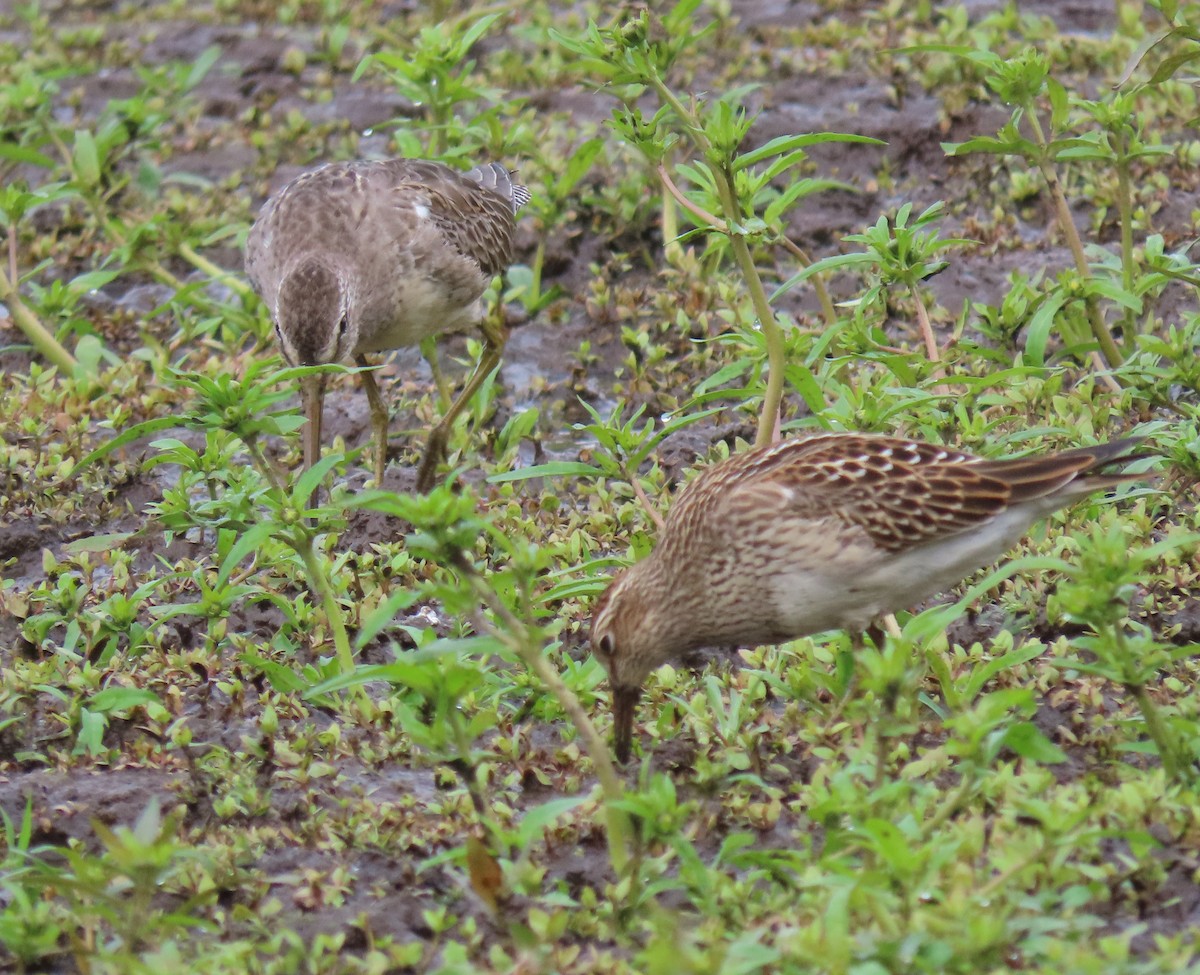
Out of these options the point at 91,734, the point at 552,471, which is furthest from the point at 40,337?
the point at 552,471

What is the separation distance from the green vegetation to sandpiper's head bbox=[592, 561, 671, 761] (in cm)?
12

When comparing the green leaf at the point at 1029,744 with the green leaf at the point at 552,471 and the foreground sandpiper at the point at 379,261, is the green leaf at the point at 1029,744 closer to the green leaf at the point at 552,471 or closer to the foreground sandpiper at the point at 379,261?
the green leaf at the point at 552,471

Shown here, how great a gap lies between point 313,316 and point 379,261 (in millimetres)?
703

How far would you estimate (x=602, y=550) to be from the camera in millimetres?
7121

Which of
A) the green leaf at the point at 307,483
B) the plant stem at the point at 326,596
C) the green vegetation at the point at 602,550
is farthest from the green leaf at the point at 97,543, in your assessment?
the green leaf at the point at 307,483

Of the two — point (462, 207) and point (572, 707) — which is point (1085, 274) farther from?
point (572, 707)

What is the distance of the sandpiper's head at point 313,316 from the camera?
738 centimetres

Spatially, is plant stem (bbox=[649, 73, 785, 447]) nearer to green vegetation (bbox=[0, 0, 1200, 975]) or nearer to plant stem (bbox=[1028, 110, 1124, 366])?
green vegetation (bbox=[0, 0, 1200, 975])

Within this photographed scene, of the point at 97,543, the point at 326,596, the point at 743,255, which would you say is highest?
the point at 743,255

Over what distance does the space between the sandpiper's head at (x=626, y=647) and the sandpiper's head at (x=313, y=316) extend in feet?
7.54

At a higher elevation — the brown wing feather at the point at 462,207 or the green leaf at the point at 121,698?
the brown wing feather at the point at 462,207

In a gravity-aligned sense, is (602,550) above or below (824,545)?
below

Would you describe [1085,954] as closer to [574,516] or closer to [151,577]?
[574,516]

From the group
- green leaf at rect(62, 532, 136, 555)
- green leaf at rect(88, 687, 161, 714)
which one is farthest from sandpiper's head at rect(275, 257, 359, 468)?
green leaf at rect(88, 687, 161, 714)
